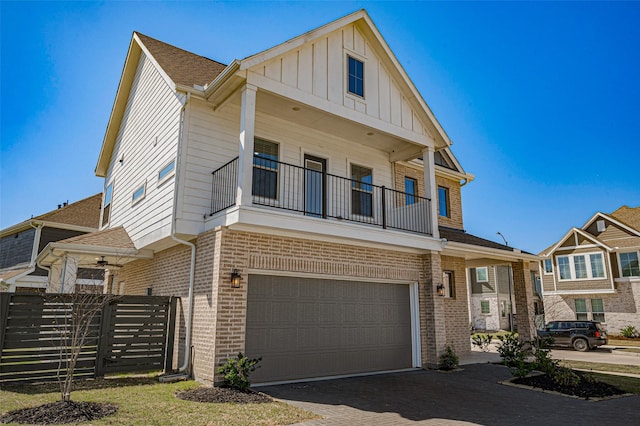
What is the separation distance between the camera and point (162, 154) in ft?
34.2

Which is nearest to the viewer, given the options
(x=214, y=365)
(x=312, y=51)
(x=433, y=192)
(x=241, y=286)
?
(x=214, y=365)

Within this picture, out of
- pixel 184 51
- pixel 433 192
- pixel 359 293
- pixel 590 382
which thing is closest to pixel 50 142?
pixel 184 51

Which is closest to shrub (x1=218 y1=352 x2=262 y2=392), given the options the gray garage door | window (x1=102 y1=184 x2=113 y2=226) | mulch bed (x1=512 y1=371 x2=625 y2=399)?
the gray garage door

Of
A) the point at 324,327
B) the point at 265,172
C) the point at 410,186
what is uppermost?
the point at 410,186

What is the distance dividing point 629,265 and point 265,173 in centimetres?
2754

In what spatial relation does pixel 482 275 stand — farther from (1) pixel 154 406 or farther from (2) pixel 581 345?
(1) pixel 154 406

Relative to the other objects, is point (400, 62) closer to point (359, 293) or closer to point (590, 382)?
point (359, 293)

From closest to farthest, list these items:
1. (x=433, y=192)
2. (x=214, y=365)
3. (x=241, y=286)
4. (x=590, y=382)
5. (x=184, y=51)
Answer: (x=214, y=365) < (x=241, y=286) < (x=590, y=382) < (x=433, y=192) < (x=184, y=51)

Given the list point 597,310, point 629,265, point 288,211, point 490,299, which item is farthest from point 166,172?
point 490,299

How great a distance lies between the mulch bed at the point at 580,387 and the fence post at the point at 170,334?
7.94 m

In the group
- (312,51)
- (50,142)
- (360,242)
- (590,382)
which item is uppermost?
(312,51)

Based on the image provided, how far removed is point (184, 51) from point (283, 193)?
21.9 feet

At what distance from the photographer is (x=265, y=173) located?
33.4 feet

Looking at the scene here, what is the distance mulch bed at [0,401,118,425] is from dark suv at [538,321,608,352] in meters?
19.7
